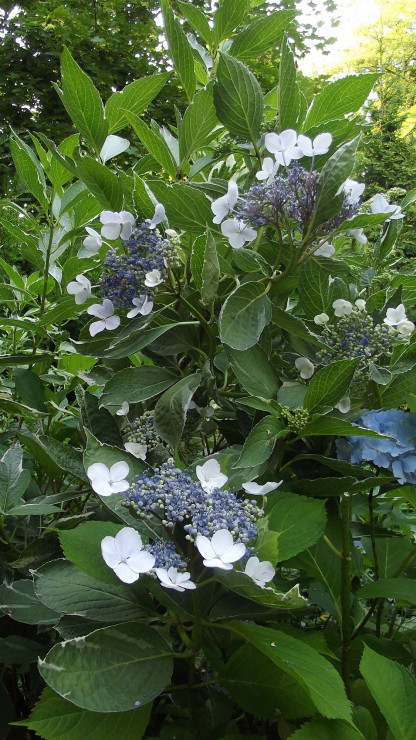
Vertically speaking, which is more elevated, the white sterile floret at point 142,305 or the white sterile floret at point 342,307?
the white sterile floret at point 142,305

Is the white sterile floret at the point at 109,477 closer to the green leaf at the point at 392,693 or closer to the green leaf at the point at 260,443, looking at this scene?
the green leaf at the point at 260,443

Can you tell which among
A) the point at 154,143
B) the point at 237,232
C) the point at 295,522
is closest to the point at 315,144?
the point at 237,232

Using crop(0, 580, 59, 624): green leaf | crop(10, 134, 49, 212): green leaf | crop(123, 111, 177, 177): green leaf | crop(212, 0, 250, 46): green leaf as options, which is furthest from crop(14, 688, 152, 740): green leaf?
crop(212, 0, 250, 46): green leaf

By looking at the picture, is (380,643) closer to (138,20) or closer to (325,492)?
(325,492)

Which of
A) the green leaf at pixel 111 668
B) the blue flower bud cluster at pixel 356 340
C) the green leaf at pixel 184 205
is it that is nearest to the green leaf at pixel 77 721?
the green leaf at pixel 111 668

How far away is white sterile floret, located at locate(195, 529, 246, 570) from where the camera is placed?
0.53 m

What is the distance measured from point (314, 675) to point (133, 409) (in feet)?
1.58

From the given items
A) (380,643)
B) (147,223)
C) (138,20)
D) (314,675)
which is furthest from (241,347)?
(138,20)

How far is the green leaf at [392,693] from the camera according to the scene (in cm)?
58

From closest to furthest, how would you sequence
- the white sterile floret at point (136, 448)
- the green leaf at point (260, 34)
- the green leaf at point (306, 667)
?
the green leaf at point (306, 667)
the white sterile floret at point (136, 448)
the green leaf at point (260, 34)

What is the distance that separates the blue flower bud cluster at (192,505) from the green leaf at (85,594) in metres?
0.09

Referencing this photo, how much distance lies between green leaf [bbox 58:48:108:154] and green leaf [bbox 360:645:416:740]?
29.5 inches

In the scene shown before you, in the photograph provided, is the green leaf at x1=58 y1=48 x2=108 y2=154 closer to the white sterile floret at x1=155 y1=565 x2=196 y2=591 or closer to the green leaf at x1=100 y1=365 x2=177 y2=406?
the green leaf at x1=100 y1=365 x2=177 y2=406

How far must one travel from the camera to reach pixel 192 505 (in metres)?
0.57
